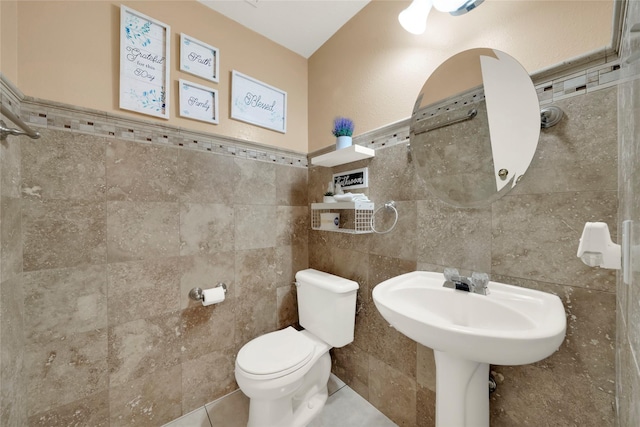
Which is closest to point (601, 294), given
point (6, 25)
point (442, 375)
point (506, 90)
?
point (442, 375)

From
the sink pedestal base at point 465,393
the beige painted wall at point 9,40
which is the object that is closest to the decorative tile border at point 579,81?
the sink pedestal base at point 465,393

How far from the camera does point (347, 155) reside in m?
1.33

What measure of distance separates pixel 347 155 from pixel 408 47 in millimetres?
637

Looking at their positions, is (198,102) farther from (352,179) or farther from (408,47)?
(408,47)

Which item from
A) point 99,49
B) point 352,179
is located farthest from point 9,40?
point 352,179

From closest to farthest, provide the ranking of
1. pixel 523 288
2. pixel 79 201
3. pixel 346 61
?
pixel 523 288
pixel 79 201
pixel 346 61

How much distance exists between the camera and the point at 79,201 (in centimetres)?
104

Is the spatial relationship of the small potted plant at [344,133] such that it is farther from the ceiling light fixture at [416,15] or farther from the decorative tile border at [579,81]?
the decorative tile border at [579,81]

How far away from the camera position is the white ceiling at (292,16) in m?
1.38

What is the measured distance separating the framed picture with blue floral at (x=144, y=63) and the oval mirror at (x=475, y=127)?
1371 millimetres

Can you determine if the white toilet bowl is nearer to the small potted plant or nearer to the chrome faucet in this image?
the chrome faucet

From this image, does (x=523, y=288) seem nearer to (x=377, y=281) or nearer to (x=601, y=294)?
(x=601, y=294)

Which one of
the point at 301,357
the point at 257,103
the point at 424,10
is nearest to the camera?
the point at 424,10

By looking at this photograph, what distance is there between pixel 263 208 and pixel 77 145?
94 cm
